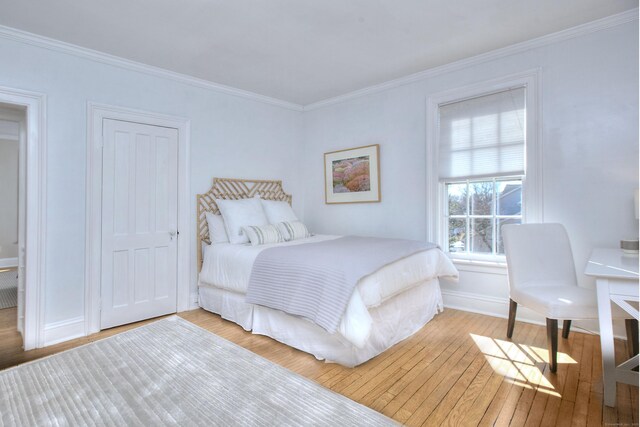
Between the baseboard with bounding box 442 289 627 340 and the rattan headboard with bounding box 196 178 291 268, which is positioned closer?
the baseboard with bounding box 442 289 627 340

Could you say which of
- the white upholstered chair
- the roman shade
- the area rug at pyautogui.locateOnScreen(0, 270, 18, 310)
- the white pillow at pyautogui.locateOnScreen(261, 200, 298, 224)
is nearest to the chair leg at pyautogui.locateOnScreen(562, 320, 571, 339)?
the white upholstered chair

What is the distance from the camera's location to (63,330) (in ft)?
9.30

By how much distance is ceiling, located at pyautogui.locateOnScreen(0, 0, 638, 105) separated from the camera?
2389 mm

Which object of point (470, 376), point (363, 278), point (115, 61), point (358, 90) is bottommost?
point (470, 376)

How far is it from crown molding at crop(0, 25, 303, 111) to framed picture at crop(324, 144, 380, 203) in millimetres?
1233

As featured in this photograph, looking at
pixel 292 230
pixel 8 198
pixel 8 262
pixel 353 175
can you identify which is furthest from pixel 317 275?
pixel 8 198

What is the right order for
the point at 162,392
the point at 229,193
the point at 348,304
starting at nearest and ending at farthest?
the point at 162,392, the point at 348,304, the point at 229,193

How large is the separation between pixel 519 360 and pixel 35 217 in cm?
386

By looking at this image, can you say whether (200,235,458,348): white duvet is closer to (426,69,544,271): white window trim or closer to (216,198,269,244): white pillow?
(216,198,269,244): white pillow

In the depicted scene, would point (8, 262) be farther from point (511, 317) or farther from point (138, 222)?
point (511, 317)

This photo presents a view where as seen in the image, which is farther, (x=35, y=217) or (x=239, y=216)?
(x=239, y=216)

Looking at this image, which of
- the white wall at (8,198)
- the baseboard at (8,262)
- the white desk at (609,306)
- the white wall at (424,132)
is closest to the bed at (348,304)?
the white wall at (424,132)

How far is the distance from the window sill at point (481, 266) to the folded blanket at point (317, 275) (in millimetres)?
587

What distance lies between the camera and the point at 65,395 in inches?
56.7
